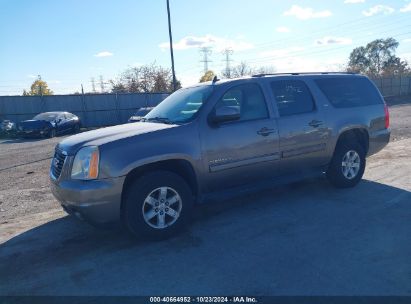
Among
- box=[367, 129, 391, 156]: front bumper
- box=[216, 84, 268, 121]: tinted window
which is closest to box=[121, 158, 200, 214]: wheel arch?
box=[216, 84, 268, 121]: tinted window

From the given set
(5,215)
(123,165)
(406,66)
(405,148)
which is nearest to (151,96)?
(405,148)

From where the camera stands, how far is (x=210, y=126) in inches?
189

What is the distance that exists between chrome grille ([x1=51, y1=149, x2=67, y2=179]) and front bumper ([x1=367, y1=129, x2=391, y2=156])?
16.6ft

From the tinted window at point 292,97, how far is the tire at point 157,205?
1.96 metres

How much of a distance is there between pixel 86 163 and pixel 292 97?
3.18m

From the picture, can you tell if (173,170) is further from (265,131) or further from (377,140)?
(377,140)

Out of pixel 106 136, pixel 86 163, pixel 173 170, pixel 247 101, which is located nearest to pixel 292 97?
pixel 247 101

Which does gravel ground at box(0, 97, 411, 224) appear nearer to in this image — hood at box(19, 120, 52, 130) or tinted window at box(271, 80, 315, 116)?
tinted window at box(271, 80, 315, 116)

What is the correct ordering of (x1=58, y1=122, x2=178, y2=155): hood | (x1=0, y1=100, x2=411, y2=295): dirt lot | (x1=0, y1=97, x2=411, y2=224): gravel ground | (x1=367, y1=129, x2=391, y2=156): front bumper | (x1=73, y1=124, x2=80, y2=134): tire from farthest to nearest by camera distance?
(x1=73, y1=124, x2=80, y2=134): tire → (x1=367, y1=129, x2=391, y2=156): front bumper → (x1=0, y1=97, x2=411, y2=224): gravel ground → (x1=58, y1=122, x2=178, y2=155): hood → (x1=0, y1=100, x2=411, y2=295): dirt lot

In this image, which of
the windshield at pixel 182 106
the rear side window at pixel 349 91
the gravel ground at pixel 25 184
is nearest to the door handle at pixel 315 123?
the rear side window at pixel 349 91

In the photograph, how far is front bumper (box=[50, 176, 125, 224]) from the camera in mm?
4121

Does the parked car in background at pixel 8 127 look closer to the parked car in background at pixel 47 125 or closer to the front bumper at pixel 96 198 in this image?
the parked car in background at pixel 47 125

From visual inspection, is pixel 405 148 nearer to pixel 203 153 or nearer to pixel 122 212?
pixel 203 153

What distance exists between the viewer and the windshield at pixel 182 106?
4992 mm
